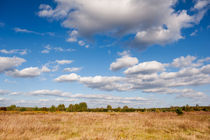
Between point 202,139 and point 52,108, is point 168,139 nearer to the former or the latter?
point 202,139

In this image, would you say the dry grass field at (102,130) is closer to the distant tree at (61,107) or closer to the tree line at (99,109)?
the tree line at (99,109)

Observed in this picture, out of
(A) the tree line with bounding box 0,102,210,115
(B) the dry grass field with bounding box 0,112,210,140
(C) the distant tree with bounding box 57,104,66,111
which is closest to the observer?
(B) the dry grass field with bounding box 0,112,210,140

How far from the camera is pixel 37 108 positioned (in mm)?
73250

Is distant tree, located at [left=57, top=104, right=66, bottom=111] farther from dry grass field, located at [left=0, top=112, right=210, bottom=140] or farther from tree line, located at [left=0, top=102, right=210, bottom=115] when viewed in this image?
dry grass field, located at [left=0, top=112, right=210, bottom=140]

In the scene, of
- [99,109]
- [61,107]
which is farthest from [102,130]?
[61,107]

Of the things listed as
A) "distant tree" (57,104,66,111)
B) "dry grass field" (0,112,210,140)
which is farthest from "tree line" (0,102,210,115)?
"dry grass field" (0,112,210,140)

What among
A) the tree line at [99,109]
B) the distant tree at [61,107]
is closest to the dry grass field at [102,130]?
the tree line at [99,109]

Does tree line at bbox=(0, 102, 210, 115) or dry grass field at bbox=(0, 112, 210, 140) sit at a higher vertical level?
dry grass field at bbox=(0, 112, 210, 140)

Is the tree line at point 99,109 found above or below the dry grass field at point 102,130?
below

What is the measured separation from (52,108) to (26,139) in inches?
2573

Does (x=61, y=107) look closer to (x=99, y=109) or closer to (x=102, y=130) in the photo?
(x=99, y=109)

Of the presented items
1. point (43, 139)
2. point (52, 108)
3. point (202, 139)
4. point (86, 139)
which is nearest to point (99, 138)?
point (86, 139)

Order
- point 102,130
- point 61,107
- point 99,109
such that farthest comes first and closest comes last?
point 61,107 → point 99,109 → point 102,130

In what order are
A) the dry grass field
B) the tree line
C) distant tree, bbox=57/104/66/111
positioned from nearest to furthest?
1. the dry grass field
2. the tree line
3. distant tree, bbox=57/104/66/111
